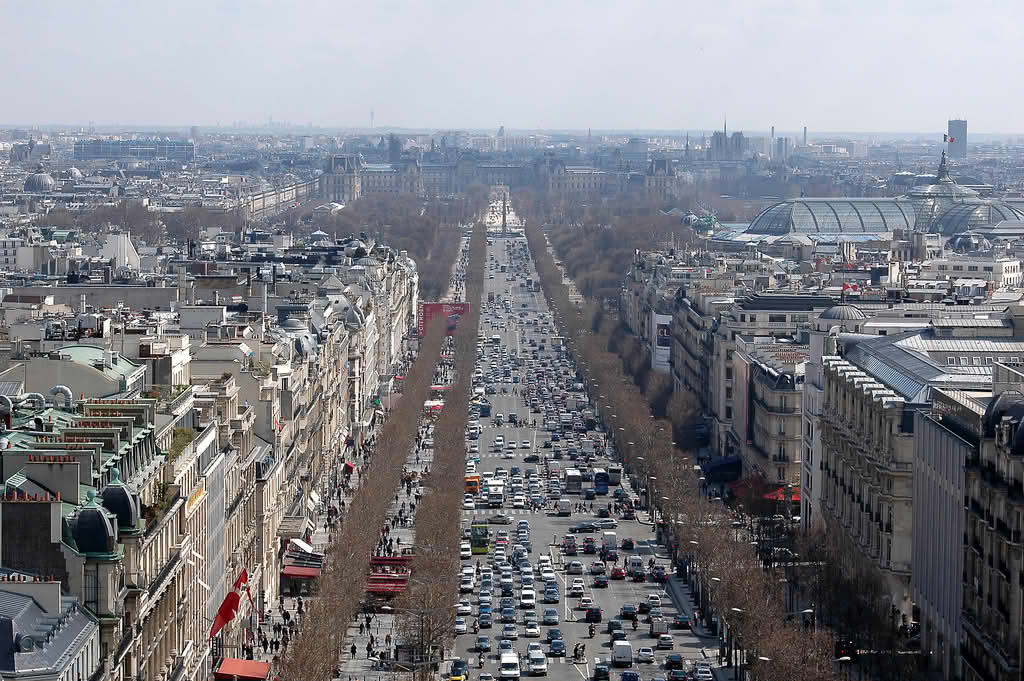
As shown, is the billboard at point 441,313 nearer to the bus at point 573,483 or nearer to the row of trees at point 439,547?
the row of trees at point 439,547

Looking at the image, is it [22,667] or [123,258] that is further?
[123,258]

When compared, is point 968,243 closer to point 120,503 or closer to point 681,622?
point 681,622

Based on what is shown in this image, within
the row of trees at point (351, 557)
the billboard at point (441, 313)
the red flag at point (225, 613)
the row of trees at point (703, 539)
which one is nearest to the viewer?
the row of trees at point (351, 557)

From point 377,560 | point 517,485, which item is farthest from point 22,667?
point 517,485

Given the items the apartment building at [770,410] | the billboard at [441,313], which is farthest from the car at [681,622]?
the billboard at [441,313]

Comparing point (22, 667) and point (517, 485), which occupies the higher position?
point (22, 667)

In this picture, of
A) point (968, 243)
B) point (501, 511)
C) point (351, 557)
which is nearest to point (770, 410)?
point (501, 511)

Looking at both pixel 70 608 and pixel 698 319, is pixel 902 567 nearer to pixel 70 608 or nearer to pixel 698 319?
pixel 70 608

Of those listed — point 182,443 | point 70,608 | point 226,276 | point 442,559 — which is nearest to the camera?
point 70,608
